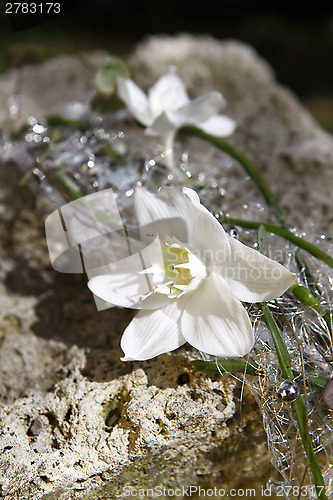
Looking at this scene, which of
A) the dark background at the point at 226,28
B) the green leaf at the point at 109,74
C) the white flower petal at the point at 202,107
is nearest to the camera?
the white flower petal at the point at 202,107

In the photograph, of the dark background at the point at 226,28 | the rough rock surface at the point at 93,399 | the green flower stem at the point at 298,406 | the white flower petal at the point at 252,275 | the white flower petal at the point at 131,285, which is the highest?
the white flower petal at the point at 252,275

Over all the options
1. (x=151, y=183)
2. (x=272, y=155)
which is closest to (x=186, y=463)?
(x=151, y=183)

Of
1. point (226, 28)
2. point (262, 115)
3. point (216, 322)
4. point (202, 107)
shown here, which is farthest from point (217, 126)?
point (226, 28)

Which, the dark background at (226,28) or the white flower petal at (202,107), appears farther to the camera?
the dark background at (226,28)

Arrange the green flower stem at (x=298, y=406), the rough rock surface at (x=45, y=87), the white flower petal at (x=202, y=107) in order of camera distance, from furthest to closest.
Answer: the rough rock surface at (x=45, y=87), the white flower petal at (x=202, y=107), the green flower stem at (x=298, y=406)

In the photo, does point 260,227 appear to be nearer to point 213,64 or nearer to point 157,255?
point 157,255

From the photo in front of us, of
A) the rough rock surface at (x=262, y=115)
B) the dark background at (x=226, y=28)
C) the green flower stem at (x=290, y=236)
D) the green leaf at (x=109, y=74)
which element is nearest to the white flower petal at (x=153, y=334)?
the green flower stem at (x=290, y=236)

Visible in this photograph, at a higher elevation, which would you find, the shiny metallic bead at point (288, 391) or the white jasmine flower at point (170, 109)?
the white jasmine flower at point (170, 109)

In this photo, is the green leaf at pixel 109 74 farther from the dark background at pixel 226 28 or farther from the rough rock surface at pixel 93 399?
the dark background at pixel 226 28

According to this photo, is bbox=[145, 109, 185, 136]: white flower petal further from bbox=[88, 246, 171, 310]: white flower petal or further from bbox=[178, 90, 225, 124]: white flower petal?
bbox=[88, 246, 171, 310]: white flower petal
